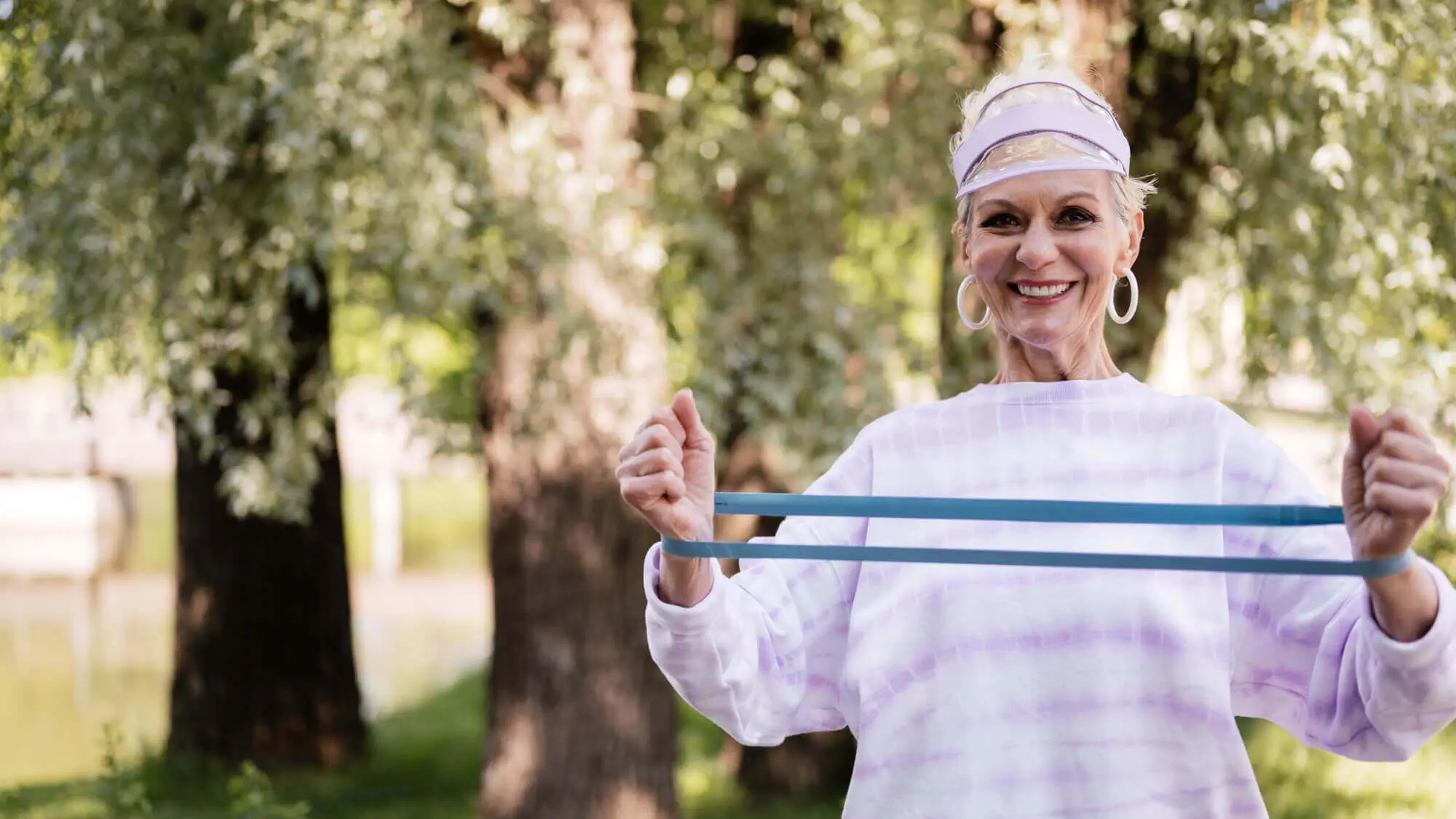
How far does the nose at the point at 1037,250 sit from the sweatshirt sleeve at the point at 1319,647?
371 millimetres

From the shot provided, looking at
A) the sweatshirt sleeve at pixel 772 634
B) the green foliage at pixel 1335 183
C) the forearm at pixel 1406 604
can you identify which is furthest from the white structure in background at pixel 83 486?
the forearm at pixel 1406 604

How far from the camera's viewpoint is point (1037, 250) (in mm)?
2180

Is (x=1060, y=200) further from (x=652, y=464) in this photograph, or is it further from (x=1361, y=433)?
(x=652, y=464)

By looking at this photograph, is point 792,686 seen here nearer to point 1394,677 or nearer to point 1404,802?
point 1394,677

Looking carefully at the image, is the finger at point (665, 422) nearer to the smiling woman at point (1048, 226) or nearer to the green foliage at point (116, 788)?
the smiling woman at point (1048, 226)

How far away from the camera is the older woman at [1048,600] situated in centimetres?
206

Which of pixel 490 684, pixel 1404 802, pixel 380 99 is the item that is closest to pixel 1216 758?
pixel 380 99

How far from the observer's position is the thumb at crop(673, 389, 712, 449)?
2123mm

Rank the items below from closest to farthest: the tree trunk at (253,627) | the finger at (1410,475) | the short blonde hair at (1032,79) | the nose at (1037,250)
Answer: the finger at (1410,475) < the nose at (1037,250) < the short blonde hair at (1032,79) < the tree trunk at (253,627)

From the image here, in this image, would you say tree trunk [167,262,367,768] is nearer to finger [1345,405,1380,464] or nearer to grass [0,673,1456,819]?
grass [0,673,1456,819]

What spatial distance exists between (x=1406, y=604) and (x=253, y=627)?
7.69 metres

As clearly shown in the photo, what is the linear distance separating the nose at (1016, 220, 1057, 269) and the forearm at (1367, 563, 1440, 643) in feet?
2.06

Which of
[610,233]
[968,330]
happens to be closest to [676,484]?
[610,233]

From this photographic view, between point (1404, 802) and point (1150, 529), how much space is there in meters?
6.55
